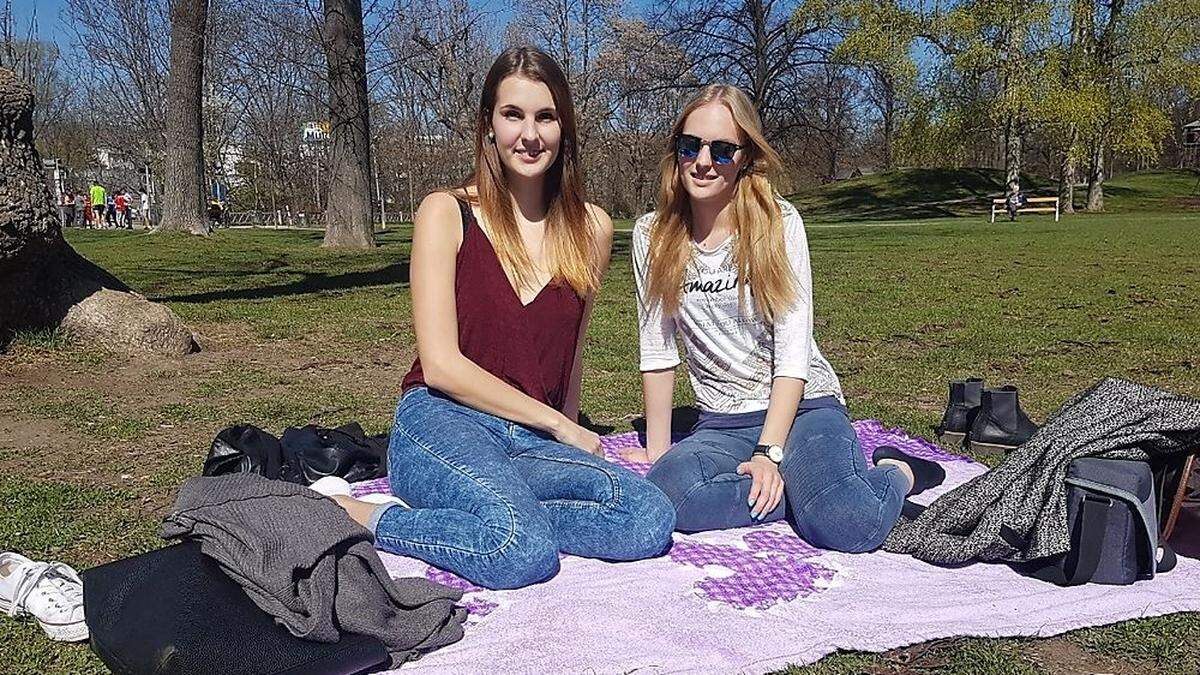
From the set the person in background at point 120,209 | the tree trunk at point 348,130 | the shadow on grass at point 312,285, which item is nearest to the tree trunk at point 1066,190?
the tree trunk at point 348,130

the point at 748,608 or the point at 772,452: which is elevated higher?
the point at 772,452

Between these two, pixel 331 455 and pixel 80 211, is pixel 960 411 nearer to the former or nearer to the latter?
pixel 331 455

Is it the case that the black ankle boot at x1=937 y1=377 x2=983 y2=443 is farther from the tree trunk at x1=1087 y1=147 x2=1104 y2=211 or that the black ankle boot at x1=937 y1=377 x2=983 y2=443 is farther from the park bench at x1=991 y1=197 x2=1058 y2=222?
the tree trunk at x1=1087 y1=147 x2=1104 y2=211

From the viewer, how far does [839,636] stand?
2.77 meters

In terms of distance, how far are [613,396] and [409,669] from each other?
3756 mm

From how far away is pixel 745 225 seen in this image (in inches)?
148

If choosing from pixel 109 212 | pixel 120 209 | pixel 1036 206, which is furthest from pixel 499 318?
pixel 109 212

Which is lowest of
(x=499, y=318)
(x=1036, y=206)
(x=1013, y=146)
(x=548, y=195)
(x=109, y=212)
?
(x=499, y=318)

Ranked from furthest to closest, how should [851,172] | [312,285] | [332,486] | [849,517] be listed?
[851,172]
[312,285]
[332,486]
[849,517]

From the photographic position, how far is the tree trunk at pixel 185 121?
20188 mm

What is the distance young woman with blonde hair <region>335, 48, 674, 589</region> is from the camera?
3.14m

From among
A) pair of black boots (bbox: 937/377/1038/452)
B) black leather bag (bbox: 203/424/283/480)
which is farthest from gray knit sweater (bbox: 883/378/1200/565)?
black leather bag (bbox: 203/424/283/480)

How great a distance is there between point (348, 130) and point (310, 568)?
1578cm

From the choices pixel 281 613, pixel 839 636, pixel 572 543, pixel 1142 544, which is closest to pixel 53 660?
pixel 281 613
